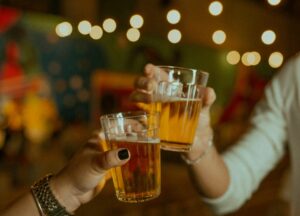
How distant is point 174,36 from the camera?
3408 millimetres

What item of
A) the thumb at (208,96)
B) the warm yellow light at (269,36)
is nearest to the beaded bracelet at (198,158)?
the thumb at (208,96)

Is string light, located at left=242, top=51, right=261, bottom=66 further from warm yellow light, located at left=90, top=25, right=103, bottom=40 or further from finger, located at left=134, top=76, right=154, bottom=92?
finger, located at left=134, top=76, right=154, bottom=92

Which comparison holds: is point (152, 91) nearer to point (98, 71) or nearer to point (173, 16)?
point (98, 71)

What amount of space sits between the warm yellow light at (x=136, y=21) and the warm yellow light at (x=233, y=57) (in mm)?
1114

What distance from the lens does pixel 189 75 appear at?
0.99 metres

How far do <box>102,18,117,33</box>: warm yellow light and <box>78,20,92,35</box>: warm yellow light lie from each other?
126 mm

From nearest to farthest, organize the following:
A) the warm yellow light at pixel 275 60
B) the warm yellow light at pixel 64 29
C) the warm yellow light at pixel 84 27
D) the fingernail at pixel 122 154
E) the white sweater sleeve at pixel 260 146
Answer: the fingernail at pixel 122 154
the white sweater sleeve at pixel 260 146
the warm yellow light at pixel 64 29
the warm yellow light at pixel 84 27
the warm yellow light at pixel 275 60

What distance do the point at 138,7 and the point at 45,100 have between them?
3.26 feet

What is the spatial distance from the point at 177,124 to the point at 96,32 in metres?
1.89

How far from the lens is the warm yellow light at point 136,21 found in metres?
3.05

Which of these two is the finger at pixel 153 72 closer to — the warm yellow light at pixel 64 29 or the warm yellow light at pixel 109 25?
the warm yellow light at pixel 64 29

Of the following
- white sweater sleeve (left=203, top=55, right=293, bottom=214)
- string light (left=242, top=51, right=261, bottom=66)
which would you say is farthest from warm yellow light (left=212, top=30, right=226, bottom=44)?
white sweater sleeve (left=203, top=55, right=293, bottom=214)

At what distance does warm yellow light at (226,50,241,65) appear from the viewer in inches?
159

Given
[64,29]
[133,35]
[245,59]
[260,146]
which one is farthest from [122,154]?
[245,59]
